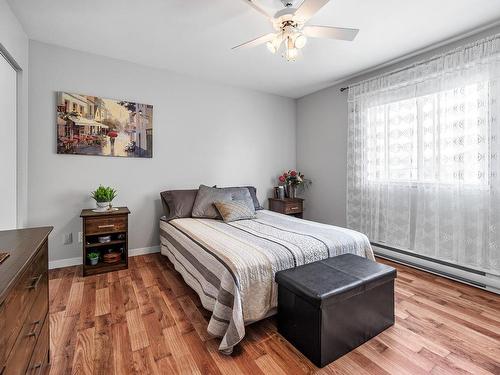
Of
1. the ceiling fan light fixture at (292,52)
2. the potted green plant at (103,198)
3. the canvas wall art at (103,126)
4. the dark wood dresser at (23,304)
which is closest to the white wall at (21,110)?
the canvas wall art at (103,126)

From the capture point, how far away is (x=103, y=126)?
3062 mm

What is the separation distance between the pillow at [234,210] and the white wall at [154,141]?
0.82 meters

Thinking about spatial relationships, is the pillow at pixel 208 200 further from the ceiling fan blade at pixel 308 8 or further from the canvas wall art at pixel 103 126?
the ceiling fan blade at pixel 308 8

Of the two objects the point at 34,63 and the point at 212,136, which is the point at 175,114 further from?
the point at 34,63

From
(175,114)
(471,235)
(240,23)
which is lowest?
(471,235)

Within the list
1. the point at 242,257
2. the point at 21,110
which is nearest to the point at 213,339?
the point at 242,257

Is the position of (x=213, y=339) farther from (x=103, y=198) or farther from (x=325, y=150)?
(x=325, y=150)

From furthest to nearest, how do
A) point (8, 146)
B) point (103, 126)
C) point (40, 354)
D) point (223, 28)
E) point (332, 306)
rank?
point (103, 126) < point (223, 28) < point (8, 146) < point (332, 306) < point (40, 354)

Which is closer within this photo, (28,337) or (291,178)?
(28,337)

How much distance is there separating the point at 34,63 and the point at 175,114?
1.58 m

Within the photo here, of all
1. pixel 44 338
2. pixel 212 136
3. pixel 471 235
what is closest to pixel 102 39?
pixel 212 136

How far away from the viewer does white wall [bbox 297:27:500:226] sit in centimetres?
391

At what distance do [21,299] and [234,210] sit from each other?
229 cm

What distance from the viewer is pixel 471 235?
2494 mm
